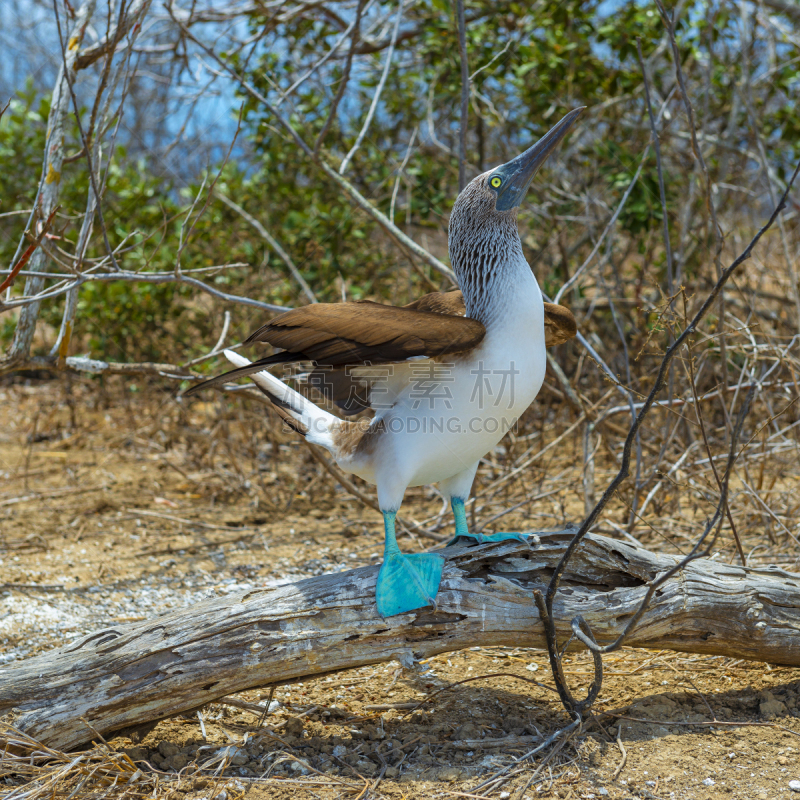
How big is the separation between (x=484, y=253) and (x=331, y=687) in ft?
5.50

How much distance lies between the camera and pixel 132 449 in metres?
5.43

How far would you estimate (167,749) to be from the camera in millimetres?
2279

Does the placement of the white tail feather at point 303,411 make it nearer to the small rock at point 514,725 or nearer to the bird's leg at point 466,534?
the bird's leg at point 466,534

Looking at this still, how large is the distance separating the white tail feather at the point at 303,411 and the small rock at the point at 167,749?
1.09 metres

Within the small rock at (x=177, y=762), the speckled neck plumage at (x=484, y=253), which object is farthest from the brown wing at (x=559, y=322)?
the small rock at (x=177, y=762)

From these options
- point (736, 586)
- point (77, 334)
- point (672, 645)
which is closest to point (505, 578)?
point (672, 645)

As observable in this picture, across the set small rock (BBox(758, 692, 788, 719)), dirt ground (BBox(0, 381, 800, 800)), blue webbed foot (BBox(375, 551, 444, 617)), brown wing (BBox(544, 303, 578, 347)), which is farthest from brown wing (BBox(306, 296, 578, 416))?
small rock (BBox(758, 692, 788, 719))

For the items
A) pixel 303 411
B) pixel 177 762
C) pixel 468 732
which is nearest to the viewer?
pixel 177 762

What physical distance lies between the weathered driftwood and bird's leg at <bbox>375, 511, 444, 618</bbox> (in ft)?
0.16

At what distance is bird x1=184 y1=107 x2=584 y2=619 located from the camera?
215 cm

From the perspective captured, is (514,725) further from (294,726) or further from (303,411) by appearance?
(303,411)

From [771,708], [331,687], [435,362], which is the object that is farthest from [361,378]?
[771,708]

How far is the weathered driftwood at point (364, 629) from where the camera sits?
2.21 meters

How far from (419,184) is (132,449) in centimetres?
285
